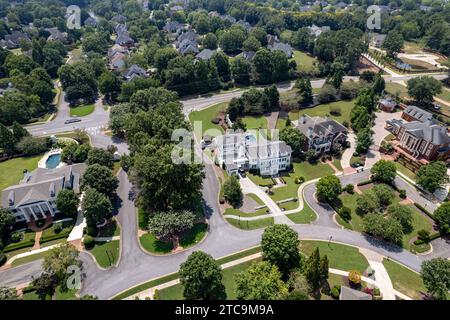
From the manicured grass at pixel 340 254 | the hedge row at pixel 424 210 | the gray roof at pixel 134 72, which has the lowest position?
the manicured grass at pixel 340 254

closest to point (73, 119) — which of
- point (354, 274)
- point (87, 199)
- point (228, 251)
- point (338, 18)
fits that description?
point (87, 199)

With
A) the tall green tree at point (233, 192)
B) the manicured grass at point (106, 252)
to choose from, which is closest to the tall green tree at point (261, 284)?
the tall green tree at point (233, 192)

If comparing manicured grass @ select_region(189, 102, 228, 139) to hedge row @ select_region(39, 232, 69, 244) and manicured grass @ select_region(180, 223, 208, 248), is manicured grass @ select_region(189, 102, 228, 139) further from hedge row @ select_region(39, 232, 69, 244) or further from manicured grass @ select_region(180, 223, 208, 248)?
hedge row @ select_region(39, 232, 69, 244)

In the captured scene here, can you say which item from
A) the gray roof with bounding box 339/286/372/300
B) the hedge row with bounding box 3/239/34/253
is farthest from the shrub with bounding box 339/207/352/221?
the hedge row with bounding box 3/239/34/253

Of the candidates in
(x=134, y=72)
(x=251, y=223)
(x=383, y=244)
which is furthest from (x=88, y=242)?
(x=134, y=72)

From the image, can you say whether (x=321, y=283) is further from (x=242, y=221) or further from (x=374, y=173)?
(x=374, y=173)

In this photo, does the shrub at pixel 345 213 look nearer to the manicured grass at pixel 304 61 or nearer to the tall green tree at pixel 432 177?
the tall green tree at pixel 432 177
